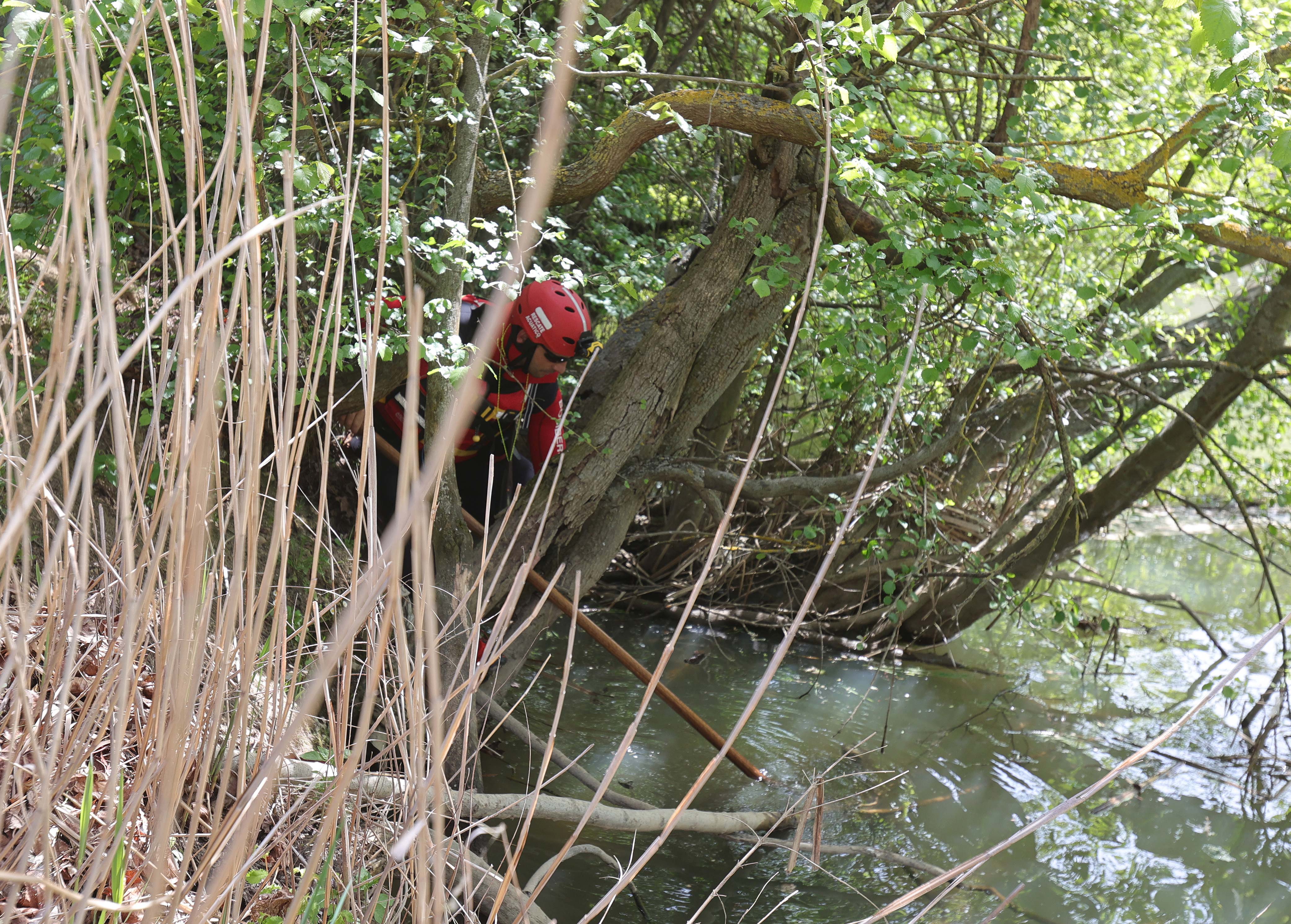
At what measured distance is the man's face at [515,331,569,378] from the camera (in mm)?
3285

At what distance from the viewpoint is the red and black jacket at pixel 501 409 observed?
3318mm

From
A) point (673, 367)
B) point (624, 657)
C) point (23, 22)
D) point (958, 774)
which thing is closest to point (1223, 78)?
point (673, 367)

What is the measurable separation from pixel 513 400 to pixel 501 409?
83 mm

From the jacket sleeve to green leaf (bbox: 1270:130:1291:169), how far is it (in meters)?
2.39

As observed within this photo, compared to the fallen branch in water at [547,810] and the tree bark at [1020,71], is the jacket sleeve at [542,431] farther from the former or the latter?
the tree bark at [1020,71]

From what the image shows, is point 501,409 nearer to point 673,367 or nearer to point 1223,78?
point 673,367

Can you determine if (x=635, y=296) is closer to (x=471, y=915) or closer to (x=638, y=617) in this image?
(x=638, y=617)

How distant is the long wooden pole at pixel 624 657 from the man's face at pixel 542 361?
564 millimetres

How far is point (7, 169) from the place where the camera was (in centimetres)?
237

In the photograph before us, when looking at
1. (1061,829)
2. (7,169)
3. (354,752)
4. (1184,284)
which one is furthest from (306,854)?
(1184,284)

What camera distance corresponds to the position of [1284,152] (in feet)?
7.15

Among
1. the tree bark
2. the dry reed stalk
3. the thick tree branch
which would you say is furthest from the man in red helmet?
the tree bark

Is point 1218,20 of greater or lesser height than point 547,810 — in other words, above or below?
above

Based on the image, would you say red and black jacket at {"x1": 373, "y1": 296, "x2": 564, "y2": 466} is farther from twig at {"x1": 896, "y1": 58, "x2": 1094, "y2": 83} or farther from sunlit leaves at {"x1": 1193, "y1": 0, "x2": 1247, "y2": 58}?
sunlit leaves at {"x1": 1193, "y1": 0, "x2": 1247, "y2": 58}
